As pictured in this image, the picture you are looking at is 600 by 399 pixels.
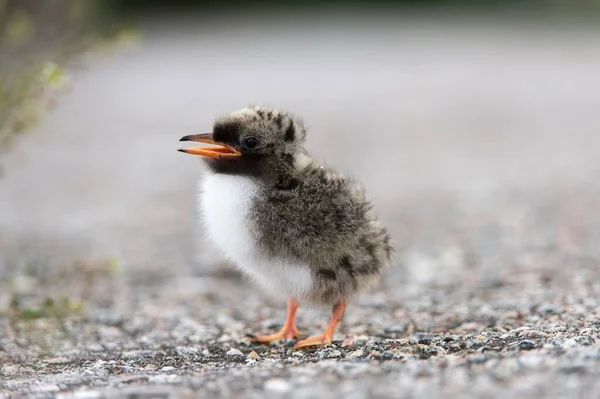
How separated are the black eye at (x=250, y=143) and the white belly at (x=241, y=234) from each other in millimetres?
152

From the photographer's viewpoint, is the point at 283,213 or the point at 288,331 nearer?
the point at 283,213

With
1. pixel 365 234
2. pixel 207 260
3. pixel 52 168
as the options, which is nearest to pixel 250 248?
pixel 365 234

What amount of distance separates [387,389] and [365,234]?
1.32 meters

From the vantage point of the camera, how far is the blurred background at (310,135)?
20.8 ft

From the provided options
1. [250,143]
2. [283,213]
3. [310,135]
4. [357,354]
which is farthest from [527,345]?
[310,135]

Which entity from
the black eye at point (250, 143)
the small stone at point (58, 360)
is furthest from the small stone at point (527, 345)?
the small stone at point (58, 360)

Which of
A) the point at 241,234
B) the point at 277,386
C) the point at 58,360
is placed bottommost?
the point at 58,360

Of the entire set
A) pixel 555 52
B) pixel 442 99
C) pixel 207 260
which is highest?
pixel 555 52

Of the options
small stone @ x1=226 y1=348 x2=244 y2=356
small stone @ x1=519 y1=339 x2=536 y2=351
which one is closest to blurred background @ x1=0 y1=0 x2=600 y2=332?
small stone @ x1=226 y1=348 x2=244 y2=356

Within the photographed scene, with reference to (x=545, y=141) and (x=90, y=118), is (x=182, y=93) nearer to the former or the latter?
(x=90, y=118)

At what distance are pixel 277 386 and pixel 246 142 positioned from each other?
1400mm

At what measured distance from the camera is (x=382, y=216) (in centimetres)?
852

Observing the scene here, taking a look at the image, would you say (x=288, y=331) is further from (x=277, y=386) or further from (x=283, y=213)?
(x=277, y=386)

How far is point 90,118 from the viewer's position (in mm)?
15148
